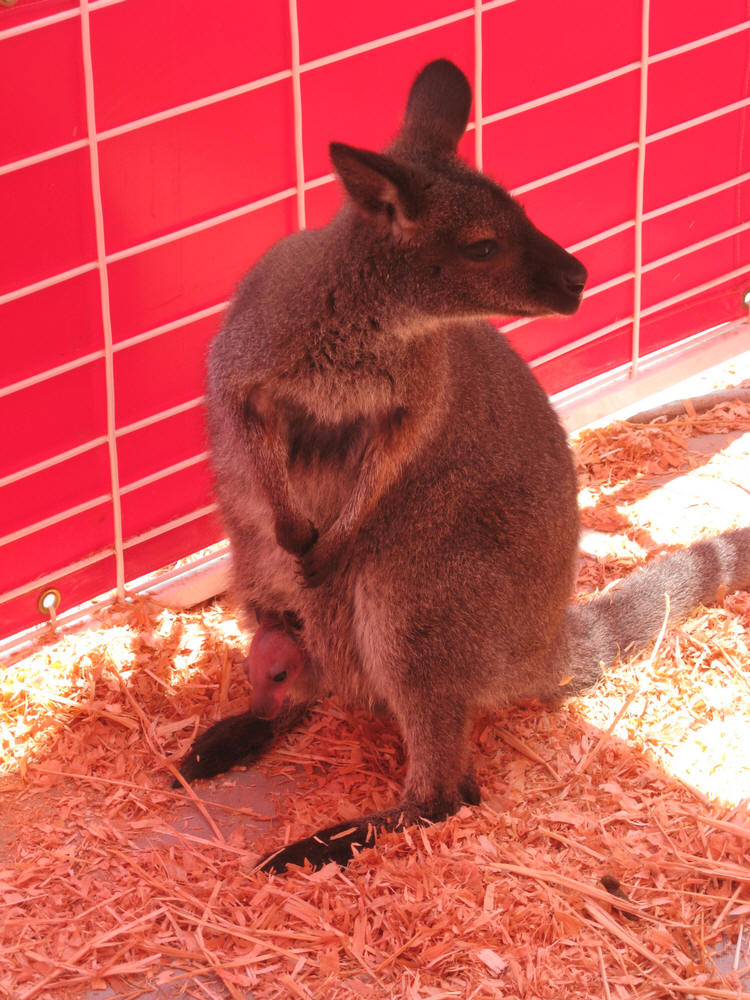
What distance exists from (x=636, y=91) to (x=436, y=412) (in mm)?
2124

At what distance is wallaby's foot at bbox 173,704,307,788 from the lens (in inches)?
129

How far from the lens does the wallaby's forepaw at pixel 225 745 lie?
3.29 m

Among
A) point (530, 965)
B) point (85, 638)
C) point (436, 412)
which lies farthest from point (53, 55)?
point (530, 965)

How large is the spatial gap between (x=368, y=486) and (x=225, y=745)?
859mm

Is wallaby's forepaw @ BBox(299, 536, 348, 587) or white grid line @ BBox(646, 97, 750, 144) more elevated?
white grid line @ BBox(646, 97, 750, 144)

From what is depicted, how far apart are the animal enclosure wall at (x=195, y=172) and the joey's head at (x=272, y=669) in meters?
0.78

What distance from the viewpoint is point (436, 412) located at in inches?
116

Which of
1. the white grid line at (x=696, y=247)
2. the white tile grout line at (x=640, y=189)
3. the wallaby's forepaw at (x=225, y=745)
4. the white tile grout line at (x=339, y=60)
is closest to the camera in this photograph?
the white tile grout line at (x=339, y=60)

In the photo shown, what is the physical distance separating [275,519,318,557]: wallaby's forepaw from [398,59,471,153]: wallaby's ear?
0.90 meters

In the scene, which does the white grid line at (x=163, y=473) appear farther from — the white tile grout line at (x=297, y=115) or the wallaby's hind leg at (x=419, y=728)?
the wallaby's hind leg at (x=419, y=728)

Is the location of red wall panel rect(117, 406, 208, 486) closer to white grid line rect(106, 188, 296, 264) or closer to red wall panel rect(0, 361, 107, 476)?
red wall panel rect(0, 361, 107, 476)

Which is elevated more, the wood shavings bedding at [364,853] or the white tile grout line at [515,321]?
the white tile grout line at [515,321]

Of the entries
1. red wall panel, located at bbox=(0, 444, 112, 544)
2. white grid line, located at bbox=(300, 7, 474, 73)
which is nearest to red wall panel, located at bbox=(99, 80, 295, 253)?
white grid line, located at bbox=(300, 7, 474, 73)

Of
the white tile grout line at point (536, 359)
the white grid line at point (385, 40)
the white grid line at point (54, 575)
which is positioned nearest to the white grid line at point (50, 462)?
the white tile grout line at point (536, 359)
